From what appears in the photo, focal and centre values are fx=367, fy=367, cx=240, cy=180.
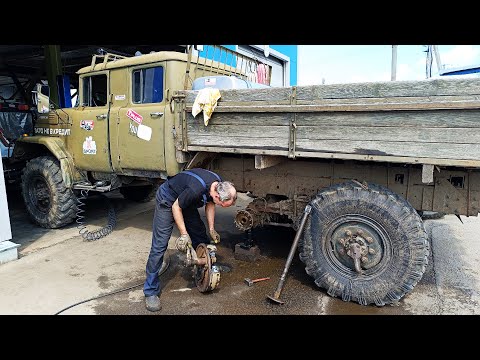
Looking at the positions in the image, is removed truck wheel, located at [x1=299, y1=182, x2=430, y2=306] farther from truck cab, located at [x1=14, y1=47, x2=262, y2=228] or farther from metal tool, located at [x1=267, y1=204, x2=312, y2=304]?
truck cab, located at [x1=14, y1=47, x2=262, y2=228]

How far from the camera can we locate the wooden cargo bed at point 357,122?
3.03 m

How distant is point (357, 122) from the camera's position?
3.40m

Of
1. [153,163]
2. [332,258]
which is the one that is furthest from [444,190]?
[153,163]

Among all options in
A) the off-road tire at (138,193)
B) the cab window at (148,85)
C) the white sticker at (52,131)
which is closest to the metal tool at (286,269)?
the cab window at (148,85)

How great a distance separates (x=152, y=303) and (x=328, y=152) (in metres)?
2.24

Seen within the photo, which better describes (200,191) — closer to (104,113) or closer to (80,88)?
(104,113)

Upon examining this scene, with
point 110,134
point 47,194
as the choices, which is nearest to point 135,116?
point 110,134

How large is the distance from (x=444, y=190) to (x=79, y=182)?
5.09 meters

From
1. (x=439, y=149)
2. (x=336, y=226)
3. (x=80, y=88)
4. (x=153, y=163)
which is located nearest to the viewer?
(x=439, y=149)

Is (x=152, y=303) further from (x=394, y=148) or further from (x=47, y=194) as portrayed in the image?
Result: (x=47, y=194)

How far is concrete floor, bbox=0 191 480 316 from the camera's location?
3.54m

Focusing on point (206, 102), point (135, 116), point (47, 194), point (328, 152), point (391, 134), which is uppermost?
point (206, 102)

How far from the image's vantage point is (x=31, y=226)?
20.5 feet

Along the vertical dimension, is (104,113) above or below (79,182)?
above
